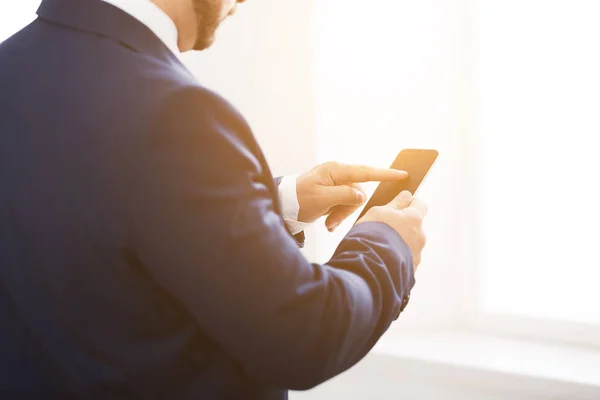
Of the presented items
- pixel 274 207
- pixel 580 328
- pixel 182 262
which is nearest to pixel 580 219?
pixel 580 328

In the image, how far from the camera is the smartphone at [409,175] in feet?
2.89

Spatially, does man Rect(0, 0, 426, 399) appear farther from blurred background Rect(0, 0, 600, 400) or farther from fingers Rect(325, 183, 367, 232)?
blurred background Rect(0, 0, 600, 400)

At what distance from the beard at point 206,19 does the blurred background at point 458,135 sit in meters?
0.84

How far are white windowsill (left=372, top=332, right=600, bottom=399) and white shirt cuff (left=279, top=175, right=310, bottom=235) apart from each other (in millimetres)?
607

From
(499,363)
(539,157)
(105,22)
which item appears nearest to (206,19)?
(105,22)

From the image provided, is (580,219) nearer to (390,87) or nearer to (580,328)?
(580,328)

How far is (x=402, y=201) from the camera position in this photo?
83cm

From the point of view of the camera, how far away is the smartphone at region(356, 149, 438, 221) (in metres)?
0.88

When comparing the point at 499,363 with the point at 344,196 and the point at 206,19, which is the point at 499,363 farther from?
the point at 206,19

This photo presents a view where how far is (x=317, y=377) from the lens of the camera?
631mm

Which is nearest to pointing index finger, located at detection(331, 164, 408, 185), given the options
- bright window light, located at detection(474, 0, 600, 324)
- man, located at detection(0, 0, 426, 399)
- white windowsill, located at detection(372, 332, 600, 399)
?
man, located at detection(0, 0, 426, 399)

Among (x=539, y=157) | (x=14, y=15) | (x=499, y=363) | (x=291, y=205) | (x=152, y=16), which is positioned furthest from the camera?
(x=14, y=15)

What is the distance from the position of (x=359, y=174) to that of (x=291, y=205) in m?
0.14

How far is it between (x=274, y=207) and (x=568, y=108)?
1.10 metres
